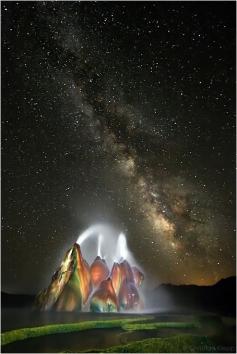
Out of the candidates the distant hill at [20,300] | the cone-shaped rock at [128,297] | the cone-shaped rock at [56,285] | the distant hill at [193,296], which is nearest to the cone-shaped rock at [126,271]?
the cone-shaped rock at [128,297]

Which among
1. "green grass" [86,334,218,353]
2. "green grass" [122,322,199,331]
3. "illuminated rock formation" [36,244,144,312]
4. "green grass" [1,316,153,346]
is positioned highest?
"illuminated rock formation" [36,244,144,312]

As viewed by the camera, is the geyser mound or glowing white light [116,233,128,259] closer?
glowing white light [116,233,128,259]

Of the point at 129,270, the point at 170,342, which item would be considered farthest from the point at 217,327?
the point at 129,270

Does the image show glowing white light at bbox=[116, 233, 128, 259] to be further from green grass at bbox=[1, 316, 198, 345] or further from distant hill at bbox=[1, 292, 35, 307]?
distant hill at bbox=[1, 292, 35, 307]

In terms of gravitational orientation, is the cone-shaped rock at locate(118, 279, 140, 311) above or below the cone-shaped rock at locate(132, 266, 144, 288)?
below

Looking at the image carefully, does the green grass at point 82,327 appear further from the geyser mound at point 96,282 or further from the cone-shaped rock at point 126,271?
the cone-shaped rock at point 126,271

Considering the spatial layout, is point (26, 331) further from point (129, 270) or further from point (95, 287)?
point (129, 270)

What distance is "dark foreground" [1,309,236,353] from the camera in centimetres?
1158

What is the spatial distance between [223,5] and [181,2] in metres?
1.83

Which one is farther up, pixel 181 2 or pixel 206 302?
pixel 181 2

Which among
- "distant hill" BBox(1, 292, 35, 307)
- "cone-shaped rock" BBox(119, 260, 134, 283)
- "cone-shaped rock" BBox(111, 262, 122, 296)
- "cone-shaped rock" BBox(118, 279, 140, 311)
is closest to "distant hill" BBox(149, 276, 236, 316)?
"cone-shaped rock" BBox(118, 279, 140, 311)

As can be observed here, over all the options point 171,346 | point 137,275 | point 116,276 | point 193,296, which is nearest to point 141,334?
point 171,346

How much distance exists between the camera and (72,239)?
2103cm

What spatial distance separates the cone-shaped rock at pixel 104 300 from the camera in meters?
21.1
